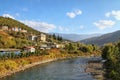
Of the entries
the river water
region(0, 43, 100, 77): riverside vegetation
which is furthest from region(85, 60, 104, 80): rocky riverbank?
region(0, 43, 100, 77): riverside vegetation

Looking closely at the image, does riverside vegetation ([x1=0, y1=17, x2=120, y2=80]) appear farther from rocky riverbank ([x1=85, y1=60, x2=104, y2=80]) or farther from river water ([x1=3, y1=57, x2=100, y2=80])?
river water ([x1=3, y1=57, x2=100, y2=80])

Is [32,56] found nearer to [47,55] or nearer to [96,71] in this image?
[47,55]

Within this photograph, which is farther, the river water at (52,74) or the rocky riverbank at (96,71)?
the rocky riverbank at (96,71)

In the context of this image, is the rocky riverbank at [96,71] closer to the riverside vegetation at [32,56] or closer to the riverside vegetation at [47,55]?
the riverside vegetation at [47,55]

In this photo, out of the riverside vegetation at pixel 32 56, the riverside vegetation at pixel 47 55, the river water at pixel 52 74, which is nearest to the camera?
the river water at pixel 52 74

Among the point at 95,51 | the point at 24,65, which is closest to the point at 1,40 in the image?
the point at 24,65

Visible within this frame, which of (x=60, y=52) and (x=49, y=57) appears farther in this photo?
(x=60, y=52)

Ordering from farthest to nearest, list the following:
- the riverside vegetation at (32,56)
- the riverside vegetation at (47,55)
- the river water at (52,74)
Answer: the riverside vegetation at (32,56) → the riverside vegetation at (47,55) → the river water at (52,74)

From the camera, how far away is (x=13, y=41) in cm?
12319

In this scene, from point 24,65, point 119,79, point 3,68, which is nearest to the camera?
point 119,79

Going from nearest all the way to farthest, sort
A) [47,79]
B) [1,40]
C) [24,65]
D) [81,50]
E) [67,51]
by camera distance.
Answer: [47,79]
[24,65]
[1,40]
[67,51]
[81,50]

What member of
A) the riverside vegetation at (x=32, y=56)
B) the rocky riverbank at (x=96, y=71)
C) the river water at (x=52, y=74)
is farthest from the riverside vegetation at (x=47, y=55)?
the river water at (x=52, y=74)

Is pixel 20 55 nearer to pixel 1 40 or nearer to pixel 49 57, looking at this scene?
pixel 49 57

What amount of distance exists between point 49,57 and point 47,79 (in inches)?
2161
